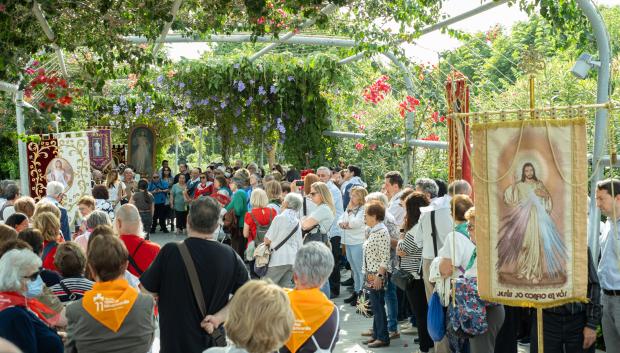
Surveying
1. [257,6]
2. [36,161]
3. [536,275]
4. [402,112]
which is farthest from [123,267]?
[402,112]

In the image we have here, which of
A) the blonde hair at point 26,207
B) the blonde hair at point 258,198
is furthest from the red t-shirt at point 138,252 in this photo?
the blonde hair at point 258,198

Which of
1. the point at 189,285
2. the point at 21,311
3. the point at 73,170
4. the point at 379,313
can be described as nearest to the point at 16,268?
the point at 21,311

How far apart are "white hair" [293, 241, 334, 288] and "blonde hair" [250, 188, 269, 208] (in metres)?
6.24

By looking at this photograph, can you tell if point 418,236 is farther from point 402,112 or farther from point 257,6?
point 402,112

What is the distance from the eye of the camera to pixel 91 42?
33.4 ft

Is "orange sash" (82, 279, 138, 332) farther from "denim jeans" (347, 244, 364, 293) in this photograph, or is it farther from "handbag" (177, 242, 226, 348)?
"denim jeans" (347, 244, 364, 293)

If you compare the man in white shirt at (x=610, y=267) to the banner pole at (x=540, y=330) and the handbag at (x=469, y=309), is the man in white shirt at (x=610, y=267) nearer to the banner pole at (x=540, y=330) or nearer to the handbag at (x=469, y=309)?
the banner pole at (x=540, y=330)

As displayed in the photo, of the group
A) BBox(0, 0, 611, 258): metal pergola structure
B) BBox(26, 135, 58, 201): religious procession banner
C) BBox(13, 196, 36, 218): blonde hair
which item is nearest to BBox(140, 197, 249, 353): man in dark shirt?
BBox(0, 0, 611, 258): metal pergola structure

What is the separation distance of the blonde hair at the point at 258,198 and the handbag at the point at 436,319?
450cm

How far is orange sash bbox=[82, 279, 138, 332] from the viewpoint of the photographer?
18.0 ft

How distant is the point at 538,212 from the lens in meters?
6.75

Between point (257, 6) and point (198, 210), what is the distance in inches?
124

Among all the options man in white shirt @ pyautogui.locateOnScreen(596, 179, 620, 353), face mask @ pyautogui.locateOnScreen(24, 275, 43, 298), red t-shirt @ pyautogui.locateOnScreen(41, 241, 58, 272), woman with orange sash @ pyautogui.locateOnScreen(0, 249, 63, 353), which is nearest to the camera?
woman with orange sash @ pyautogui.locateOnScreen(0, 249, 63, 353)

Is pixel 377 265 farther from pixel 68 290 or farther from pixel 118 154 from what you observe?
pixel 118 154
